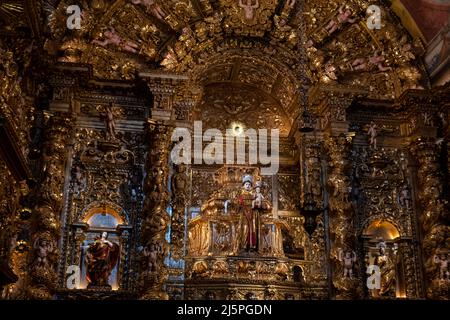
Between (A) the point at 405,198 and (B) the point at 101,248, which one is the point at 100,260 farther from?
(A) the point at 405,198

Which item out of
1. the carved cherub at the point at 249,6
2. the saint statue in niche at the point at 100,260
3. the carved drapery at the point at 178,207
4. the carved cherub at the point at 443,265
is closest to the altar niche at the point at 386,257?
the carved cherub at the point at 443,265

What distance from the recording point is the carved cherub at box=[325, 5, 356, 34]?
14852 mm

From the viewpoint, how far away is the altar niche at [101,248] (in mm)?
12203

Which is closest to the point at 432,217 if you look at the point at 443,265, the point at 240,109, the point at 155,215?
the point at 443,265

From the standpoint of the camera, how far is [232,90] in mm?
15828

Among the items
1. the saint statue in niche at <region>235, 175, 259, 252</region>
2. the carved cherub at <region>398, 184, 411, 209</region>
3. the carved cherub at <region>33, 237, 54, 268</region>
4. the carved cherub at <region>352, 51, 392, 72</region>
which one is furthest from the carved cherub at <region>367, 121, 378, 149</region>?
Answer: the carved cherub at <region>33, 237, 54, 268</region>

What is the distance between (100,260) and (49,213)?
4.78 ft

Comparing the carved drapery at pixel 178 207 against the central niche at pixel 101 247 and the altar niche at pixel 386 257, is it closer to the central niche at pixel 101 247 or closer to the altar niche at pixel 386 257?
the central niche at pixel 101 247

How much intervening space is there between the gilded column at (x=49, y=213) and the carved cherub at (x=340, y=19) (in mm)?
→ 6912

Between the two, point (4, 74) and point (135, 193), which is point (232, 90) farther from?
point (4, 74)

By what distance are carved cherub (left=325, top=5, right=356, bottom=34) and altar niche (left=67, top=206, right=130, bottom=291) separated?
708 centimetres

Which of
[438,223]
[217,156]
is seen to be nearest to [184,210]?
[217,156]

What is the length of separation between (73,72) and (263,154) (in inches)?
201

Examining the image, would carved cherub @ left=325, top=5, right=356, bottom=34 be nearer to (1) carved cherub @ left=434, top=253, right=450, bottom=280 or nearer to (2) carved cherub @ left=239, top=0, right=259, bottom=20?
(2) carved cherub @ left=239, top=0, right=259, bottom=20
